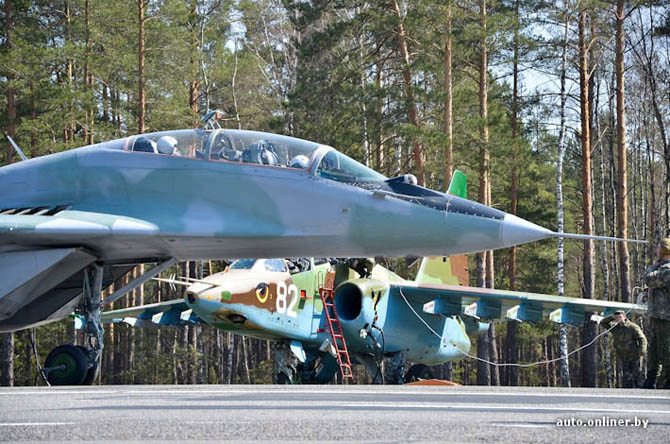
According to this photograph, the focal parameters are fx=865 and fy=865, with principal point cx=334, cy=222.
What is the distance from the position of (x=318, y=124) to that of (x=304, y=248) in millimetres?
21639

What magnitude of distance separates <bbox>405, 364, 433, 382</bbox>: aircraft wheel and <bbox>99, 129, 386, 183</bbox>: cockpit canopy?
39.8 ft

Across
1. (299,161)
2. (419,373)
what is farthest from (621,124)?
(299,161)

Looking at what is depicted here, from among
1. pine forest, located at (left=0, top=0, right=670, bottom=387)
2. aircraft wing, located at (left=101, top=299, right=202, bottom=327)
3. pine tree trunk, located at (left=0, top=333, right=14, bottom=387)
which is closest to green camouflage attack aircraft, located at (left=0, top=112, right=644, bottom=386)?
aircraft wing, located at (left=101, top=299, right=202, bottom=327)

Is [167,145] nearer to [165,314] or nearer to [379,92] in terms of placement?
[165,314]

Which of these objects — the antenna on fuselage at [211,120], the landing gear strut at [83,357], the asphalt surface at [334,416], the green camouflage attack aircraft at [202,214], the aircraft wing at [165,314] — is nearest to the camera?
the asphalt surface at [334,416]

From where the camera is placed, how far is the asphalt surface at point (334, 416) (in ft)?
15.0

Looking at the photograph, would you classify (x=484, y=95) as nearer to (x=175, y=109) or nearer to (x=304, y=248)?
(x=175, y=109)

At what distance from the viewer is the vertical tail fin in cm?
2089

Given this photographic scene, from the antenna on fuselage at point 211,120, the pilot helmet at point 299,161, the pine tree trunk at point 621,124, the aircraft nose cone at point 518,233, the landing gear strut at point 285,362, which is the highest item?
the pine tree trunk at point 621,124

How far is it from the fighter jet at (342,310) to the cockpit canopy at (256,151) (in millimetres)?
4661

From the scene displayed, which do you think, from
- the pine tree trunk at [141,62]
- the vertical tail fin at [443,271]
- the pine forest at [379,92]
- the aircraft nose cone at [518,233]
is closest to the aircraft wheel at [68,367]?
the aircraft nose cone at [518,233]

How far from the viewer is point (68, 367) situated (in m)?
9.92

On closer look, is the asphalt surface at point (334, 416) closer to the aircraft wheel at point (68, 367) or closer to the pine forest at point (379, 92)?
the aircraft wheel at point (68, 367)

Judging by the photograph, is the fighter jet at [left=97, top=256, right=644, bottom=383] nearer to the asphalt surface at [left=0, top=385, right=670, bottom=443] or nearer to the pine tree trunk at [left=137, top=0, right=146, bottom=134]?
the asphalt surface at [left=0, top=385, right=670, bottom=443]
